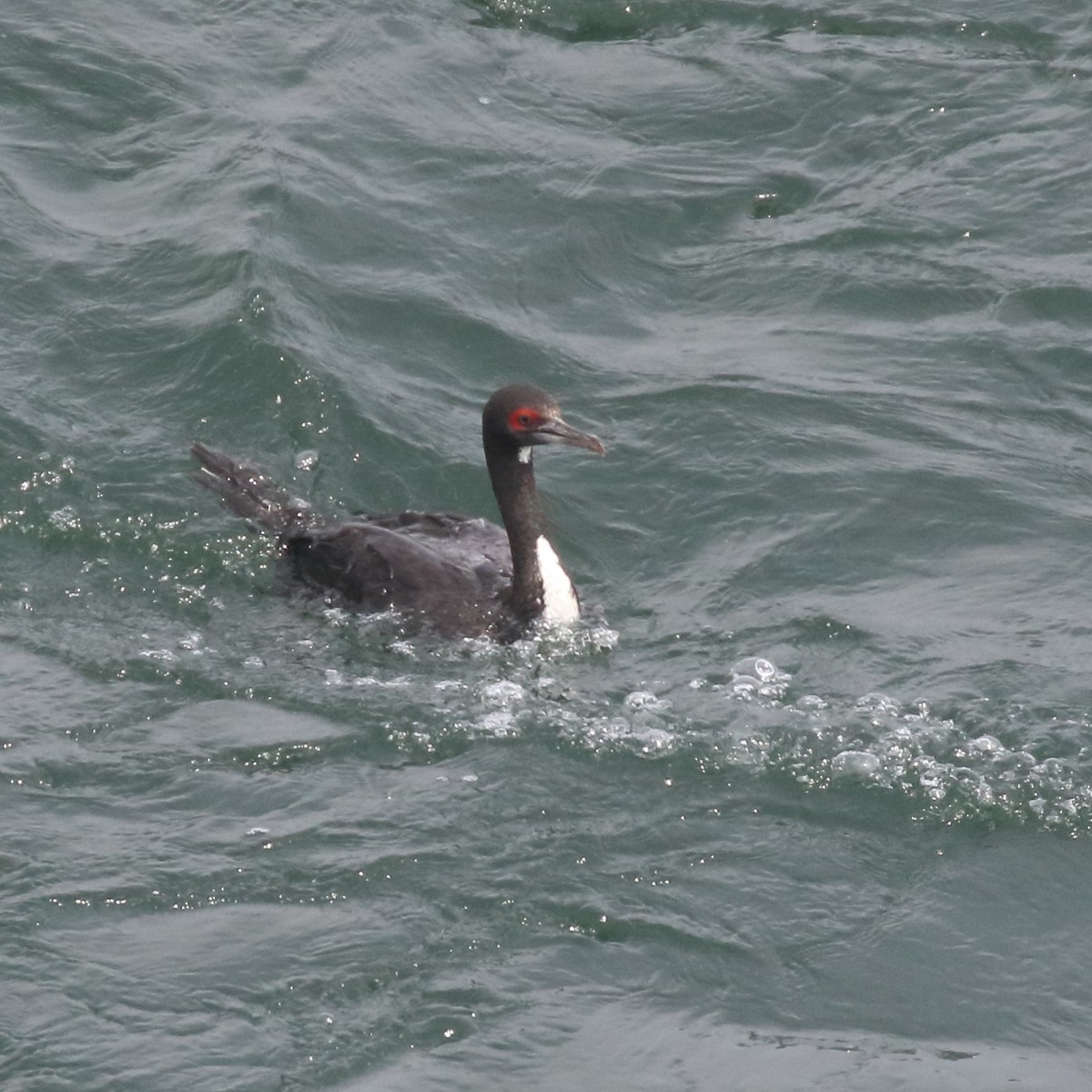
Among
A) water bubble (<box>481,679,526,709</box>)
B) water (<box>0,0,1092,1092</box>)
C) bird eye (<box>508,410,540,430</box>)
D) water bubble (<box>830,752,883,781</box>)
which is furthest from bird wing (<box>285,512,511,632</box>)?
water bubble (<box>830,752,883,781</box>)

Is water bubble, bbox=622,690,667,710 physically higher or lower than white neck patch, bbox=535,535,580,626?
lower

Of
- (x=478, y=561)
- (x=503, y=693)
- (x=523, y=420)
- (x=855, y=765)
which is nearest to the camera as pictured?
(x=855, y=765)

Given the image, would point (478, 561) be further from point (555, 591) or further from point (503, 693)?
point (503, 693)

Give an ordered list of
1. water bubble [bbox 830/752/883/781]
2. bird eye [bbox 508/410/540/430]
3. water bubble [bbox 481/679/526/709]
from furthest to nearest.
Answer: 1. bird eye [bbox 508/410/540/430]
2. water bubble [bbox 481/679/526/709]
3. water bubble [bbox 830/752/883/781]

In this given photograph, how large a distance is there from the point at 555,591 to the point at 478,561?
58 cm

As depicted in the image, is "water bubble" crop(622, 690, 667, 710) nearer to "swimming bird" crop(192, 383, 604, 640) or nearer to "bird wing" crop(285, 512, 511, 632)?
"swimming bird" crop(192, 383, 604, 640)

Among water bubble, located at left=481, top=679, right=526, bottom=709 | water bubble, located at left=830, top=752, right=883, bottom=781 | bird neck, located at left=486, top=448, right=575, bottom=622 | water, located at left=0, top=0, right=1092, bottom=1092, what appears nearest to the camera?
water, located at left=0, top=0, right=1092, bottom=1092

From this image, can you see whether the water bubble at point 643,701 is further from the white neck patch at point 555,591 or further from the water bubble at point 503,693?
the white neck patch at point 555,591

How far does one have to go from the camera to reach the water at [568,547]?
6688 mm

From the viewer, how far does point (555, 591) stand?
353 inches

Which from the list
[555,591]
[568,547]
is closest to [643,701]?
[555,591]

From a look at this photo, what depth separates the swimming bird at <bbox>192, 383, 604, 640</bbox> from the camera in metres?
8.94

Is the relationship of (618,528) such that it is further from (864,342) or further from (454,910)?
(454,910)

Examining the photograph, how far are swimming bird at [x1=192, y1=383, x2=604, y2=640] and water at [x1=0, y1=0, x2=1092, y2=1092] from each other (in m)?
0.16
